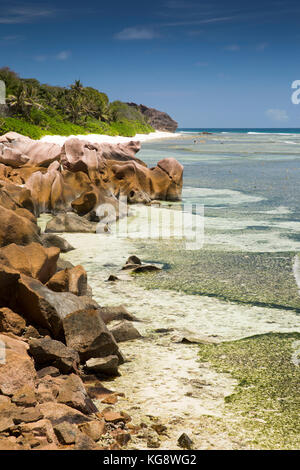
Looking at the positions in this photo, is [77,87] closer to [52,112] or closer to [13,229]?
[52,112]

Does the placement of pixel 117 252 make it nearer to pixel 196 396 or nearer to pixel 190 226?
pixel 190 226

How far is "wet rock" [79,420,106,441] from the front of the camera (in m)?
3.45

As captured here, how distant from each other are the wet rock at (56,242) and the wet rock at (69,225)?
1.60 meters

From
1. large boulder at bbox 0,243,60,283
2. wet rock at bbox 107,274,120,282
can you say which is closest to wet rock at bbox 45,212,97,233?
wet rock at bbox 107,274,120,282

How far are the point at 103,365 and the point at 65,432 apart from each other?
129 cm

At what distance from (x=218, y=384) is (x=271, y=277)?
3.87 m

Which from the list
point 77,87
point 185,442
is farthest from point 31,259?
point 77,87

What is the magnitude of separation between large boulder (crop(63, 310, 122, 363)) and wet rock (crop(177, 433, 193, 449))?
4.44 feet

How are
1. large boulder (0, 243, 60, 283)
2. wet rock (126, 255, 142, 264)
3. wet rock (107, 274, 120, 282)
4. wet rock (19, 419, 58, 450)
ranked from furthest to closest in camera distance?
wet rock (126, 255, 142, 264) → wet rock (107, 274, 120, 282) → large boulder (0, 243, 60, 283) → wet rock (19, 419, 58, 450)

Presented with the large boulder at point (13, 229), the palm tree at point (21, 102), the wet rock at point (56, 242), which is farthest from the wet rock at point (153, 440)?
the palm tree at point (21, 102)

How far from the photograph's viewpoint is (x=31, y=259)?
575 centimetres

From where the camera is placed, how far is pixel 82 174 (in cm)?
1524

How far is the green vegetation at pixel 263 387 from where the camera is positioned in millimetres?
3738

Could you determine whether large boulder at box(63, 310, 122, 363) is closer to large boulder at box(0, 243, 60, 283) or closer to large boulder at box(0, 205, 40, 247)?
large boulder at box(0, 243, 60, 283)
